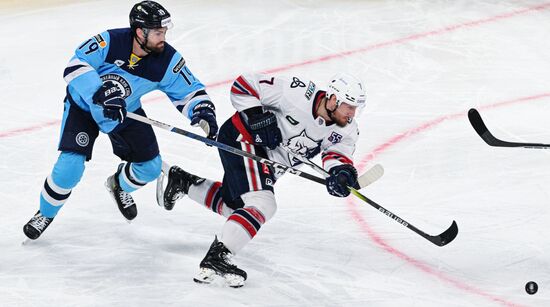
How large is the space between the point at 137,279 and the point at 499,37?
4.25 metres

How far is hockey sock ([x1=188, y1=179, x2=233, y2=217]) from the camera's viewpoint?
404 cm

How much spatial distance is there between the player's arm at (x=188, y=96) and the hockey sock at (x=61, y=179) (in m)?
0.48

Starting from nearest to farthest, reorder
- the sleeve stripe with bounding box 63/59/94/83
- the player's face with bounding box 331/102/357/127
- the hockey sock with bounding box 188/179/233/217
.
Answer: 1. the player's face with bounding box 331/102/357/127
2. the sleeve stripe with bounding box 63/59/94/83
3. the hockey sock with bounding box 188/179/233/217

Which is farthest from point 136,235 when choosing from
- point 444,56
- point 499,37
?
point 499,37

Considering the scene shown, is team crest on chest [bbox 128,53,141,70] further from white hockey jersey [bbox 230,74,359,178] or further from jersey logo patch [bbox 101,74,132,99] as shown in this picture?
white hockey jersey [bbox 230,74,359,178]

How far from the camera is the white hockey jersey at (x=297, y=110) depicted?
12.2ft

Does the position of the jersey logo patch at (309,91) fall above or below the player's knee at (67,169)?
above

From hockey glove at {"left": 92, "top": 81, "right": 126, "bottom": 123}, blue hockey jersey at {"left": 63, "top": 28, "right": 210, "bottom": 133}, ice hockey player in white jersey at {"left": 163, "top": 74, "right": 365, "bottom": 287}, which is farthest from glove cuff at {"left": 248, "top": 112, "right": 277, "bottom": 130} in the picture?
hockey glove at {"left": 92, "top": 81, "right": 126, "bottom": 123}

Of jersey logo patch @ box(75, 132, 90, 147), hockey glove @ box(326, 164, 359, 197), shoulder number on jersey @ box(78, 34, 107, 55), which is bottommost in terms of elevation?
jersey logo patch @ box(75, 132, 90, 147)

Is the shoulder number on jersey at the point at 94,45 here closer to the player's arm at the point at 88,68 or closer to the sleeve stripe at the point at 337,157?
the player's arm at the point at 88,68

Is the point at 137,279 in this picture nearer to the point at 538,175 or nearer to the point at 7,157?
the point at 7,157

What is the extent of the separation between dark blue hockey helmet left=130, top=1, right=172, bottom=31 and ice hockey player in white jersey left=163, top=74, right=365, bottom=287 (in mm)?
388

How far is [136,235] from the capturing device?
4.08 m

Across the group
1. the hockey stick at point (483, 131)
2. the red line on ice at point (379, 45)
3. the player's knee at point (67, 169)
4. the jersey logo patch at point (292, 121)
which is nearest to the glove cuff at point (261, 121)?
the jersey logo patch at point (292, 121)
